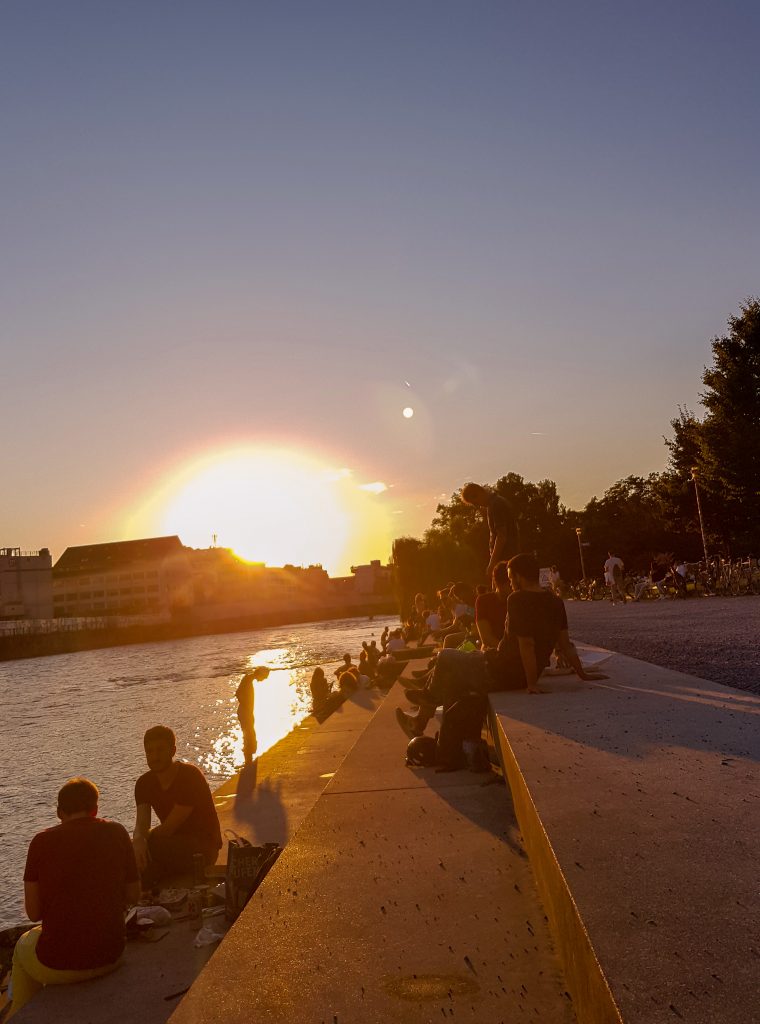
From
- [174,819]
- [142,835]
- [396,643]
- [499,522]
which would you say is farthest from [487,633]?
[396,643]

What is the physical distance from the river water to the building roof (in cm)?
8048

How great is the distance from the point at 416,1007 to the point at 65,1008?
2440mm

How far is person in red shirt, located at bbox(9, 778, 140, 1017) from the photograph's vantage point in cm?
413

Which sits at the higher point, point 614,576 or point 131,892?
point 614,576

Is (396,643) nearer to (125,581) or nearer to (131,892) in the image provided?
(131,892)

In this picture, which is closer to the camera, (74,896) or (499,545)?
(74,896)

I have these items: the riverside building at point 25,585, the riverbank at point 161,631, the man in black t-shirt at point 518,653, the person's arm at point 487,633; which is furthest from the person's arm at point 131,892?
the riverside building at point 25,585

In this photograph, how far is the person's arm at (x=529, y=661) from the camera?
6719mm

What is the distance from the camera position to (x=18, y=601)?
361ft

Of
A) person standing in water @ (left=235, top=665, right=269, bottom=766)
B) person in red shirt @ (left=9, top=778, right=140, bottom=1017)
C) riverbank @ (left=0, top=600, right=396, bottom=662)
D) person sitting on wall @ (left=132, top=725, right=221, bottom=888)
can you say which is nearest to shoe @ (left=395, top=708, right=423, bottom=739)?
person sitting on wall @ (left=132, top=725, right=221, bottom=888)

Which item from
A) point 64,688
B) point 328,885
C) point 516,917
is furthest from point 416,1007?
point 64,688

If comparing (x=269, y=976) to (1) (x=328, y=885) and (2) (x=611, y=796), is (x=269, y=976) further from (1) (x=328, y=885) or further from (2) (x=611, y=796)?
(2) (x=611, y=796)

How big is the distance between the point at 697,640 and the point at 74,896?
10524 millimetres

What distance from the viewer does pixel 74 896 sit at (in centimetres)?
418
